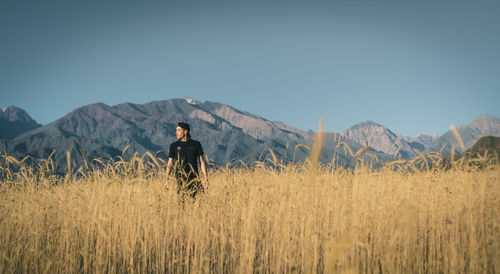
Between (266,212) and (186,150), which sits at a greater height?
(186,150)

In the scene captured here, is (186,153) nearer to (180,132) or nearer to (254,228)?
(180,132)

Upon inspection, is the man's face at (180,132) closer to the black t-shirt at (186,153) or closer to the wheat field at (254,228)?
the black t-shirt at (186,153)

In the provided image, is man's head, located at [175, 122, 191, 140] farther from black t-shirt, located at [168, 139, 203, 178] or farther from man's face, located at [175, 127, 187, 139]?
black t-shirt, located at [168, 139, 203, 178]

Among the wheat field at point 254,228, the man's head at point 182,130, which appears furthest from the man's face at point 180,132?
the wheat field at point 254,228

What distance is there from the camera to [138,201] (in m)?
3.41

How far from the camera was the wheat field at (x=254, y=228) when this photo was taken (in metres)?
2.66

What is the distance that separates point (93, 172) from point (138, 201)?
950mm

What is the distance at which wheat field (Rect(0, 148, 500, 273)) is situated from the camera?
105 inches

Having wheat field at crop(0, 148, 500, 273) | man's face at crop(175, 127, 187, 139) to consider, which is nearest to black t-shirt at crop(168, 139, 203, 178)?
man's face at crop(175, 127, 187, 139)

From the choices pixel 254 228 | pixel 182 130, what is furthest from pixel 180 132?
pixel 254 228

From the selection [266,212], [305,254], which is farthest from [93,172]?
[305,254]

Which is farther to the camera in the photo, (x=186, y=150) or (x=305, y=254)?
(x=186, y=150)

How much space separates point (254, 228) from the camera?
3188 millimetres

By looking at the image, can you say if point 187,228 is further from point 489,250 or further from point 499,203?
point 499,203
